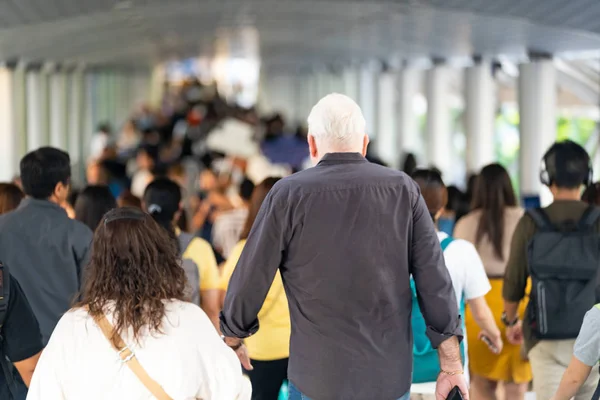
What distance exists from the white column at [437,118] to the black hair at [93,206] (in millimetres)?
15916

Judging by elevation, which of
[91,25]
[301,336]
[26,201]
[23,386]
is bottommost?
[23,386]

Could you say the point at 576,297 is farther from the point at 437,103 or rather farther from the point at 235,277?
the point at 437,103

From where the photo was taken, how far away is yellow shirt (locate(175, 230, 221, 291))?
5918mm

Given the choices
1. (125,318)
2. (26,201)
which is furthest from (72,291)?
(125,318)

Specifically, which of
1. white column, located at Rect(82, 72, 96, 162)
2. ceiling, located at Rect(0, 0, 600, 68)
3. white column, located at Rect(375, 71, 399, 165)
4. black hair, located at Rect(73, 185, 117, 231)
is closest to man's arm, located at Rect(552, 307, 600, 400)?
black hair, located at Rect(73, 185, 117, 231)

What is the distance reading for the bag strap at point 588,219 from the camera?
Result: 5.52m

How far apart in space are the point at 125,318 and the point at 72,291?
210cm

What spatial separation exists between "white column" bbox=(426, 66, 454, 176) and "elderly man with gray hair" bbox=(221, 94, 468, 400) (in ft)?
59.1

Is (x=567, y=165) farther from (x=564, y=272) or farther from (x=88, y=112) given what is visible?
(x=88, y=112)

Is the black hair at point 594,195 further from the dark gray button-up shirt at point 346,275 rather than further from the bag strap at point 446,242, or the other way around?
the dark gray button-up shirt at point 346,275

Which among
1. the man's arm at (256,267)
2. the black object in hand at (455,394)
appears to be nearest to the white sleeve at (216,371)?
the man's arm at (256,267)

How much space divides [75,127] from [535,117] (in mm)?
16884

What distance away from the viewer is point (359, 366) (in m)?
3.88

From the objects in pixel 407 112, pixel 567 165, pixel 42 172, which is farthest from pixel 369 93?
pixel 42 172
